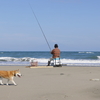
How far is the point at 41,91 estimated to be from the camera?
632cm

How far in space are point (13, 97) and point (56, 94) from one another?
1.03 metres

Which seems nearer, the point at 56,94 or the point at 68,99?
the point at 68,99

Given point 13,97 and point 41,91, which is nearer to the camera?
point 13,97

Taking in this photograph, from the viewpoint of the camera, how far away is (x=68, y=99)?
214 inches

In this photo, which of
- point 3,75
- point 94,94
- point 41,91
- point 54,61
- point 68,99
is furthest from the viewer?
point 54,61

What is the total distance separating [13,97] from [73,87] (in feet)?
6.34

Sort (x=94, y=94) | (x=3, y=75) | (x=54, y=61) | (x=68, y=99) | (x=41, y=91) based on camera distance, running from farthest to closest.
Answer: (x=54, y=61) → (x=3, y=75) → (x=41, y=91) → (x=94, y=94) → (x=68, y=99)

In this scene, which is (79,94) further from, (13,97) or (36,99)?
(13,97)

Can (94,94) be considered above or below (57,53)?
below

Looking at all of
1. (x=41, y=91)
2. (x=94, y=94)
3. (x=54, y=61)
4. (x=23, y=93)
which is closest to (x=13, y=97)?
(x=23, y=93)

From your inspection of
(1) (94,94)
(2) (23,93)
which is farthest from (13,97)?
(1) (94,94)

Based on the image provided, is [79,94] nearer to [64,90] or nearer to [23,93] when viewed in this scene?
[64,90]

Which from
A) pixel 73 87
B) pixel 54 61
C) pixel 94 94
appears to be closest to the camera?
pixel 94 94

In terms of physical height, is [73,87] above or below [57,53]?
below
